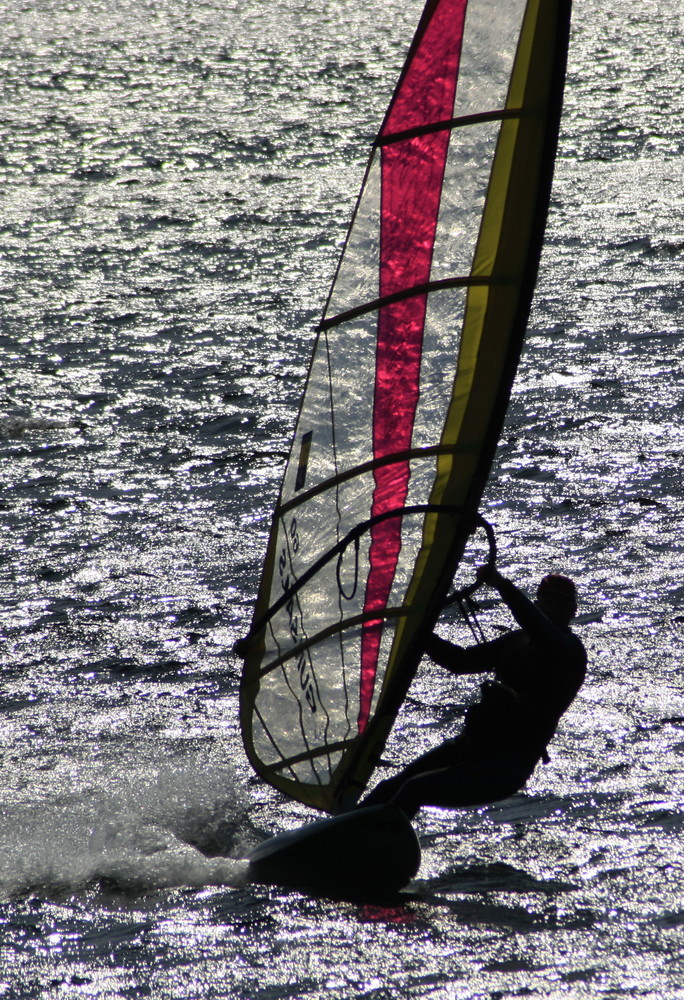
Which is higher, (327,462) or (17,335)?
(327,462)

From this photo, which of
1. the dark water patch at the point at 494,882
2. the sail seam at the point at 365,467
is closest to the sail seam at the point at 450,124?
the sail seam at the point at 365,467

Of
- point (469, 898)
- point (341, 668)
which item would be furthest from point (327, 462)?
point (469, 898)

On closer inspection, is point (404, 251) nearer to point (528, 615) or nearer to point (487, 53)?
point (487, 53)

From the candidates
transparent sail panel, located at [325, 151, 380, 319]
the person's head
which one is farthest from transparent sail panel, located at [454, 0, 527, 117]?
the person's head

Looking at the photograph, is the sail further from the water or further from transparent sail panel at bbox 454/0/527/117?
the water

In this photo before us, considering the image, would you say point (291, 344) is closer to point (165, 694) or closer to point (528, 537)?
point (528, 537)

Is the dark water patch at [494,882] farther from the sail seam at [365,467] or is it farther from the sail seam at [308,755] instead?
the sail seam at [365,467]

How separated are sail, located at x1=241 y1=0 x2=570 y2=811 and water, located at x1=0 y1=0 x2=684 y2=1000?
2.59 ft

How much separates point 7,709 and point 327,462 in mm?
2775

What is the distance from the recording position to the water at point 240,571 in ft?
18.3

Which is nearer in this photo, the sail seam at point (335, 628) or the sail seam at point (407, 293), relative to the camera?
the sail seam at point (407, 293)

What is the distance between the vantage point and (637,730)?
23.6 ft

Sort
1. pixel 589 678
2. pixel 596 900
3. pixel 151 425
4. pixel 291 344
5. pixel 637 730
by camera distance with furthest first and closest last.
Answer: pixel 291 344, pixel 151 425, pixel 589 678, pixel 637 730, pixel 596 900

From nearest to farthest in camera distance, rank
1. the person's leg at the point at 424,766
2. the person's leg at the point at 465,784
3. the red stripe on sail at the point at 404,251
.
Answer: the red stripe on sail at the point at 404,251 → the person's leg at the point at 465,784 → the person's leg at the point at 424,766
